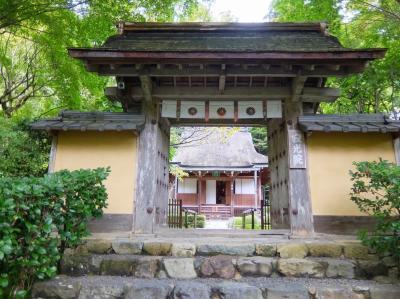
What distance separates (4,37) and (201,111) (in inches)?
337

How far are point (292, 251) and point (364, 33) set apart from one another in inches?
298

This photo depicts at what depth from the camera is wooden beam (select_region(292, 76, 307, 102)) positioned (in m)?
4.68

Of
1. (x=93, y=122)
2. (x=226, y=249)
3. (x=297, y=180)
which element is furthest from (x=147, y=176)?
→ (x=297, y=180)

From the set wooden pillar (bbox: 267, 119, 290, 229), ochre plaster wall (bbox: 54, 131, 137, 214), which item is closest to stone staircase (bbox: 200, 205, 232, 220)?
wooden pillar (bbox: 267, 119, 290, 229)

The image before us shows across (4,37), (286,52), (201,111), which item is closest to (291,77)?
(286,52)

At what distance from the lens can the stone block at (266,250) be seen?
411 centimetres

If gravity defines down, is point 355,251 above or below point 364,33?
below

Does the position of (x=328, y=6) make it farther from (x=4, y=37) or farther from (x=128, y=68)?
(x=4, y=37)

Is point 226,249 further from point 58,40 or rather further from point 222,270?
point 58,40

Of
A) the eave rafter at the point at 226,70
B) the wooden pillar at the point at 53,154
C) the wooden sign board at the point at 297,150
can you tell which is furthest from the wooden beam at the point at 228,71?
the wooden pillar at the point at 53,154

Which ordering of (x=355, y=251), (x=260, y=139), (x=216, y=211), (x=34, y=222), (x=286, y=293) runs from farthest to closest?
(x=260, y=139) < (x=216, y=211) < (x=355, y=251) < (x=286, y=293) < (x=34, y=222)

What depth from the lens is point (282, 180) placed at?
5.59 metres

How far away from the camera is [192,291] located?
3369 mm

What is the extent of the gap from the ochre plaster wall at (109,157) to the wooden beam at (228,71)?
1065 mm
